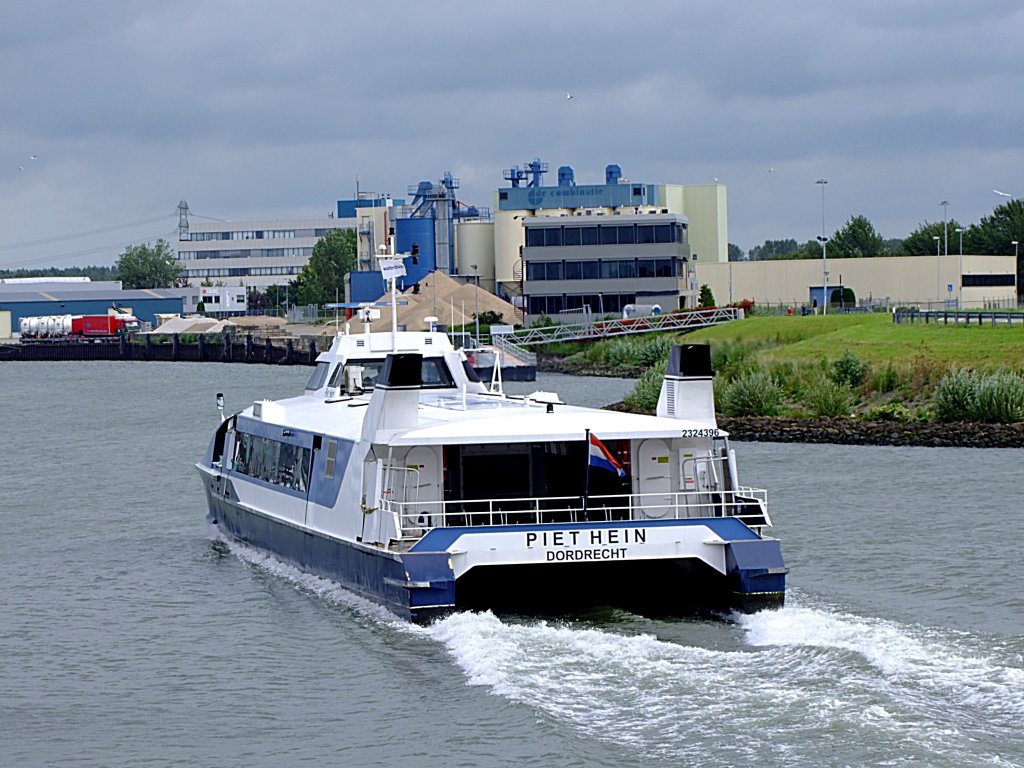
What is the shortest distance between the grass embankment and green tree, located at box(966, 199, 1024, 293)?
247 feet

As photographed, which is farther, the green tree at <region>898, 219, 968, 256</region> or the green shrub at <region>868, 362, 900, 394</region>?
the green tree at <region>898, 219, 968, 256</region>

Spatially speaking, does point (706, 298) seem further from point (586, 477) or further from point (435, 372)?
point (586, 477)

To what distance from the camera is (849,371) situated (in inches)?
2338

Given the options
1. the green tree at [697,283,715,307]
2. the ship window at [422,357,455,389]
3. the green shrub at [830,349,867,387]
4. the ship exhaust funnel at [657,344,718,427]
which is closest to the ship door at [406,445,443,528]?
the ship exhaust funnel at [657,344,718,427]

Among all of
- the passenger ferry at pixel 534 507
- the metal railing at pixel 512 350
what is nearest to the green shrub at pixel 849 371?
the passenger ferry at pixel 534 507

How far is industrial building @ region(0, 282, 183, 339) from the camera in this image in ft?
609

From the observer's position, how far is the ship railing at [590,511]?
22.8 m

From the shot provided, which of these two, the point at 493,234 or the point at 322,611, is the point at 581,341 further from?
the point at 322,611

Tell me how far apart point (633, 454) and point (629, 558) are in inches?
111

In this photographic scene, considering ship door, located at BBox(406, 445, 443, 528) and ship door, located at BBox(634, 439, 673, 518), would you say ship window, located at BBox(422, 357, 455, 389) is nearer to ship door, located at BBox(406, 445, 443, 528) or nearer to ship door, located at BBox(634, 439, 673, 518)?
ship door, located at BBox(406, 445, 443, 528)

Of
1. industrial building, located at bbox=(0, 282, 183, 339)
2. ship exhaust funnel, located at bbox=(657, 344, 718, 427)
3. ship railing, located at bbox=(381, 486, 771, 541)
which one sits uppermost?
industrial building, located at bbox=(0, 282, 183, 339)

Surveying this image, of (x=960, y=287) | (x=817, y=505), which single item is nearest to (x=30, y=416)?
(x=817, y=505)

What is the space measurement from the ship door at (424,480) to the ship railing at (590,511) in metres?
0.02

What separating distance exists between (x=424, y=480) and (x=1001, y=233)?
129 meters
